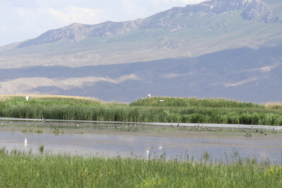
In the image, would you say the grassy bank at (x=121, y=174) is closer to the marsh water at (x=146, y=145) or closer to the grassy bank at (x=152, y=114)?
the marsh water at (x=146, y=145)

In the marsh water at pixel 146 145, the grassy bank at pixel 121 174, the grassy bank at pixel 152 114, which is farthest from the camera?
the grassy bank at pixel 152 114

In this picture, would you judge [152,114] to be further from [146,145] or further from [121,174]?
[121,174]

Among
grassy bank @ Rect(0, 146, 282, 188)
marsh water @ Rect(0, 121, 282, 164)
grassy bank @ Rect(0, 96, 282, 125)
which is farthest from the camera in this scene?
grassy bank @ Rect(0, 96, 282, 125)

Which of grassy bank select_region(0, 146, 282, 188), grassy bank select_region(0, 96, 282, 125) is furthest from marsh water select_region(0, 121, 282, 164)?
grassy bank select_region(0, 96, 282, 125)

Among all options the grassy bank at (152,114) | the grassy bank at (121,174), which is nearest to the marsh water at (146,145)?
the grassy bank at (121,174)

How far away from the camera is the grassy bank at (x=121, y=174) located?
31.9 ft

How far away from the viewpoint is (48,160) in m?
12.7

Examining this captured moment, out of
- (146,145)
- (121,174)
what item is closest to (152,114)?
(146,145)

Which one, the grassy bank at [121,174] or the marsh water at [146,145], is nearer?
the grassy bank at [121,174]

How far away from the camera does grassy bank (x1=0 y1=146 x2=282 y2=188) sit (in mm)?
9727

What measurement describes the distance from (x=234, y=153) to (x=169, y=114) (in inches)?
788

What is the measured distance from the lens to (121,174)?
1077 cm

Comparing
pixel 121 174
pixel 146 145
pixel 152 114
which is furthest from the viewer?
pixel 152 114

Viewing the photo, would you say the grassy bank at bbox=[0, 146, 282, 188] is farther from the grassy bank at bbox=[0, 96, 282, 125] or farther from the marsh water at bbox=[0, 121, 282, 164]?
the grassy bank at bbox=[0, 96, 282, 125]
